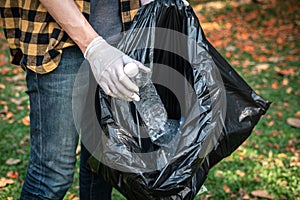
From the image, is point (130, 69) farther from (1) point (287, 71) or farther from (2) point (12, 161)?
(1) point (287, 71)

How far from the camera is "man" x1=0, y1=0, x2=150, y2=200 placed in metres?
1.40

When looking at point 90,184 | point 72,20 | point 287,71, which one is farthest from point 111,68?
point 287,71

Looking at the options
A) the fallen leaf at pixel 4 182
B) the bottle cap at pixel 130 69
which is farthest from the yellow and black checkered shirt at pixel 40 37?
the fallen leaf at pixel 4 182

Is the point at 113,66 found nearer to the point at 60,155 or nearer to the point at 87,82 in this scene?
the point at 87,82

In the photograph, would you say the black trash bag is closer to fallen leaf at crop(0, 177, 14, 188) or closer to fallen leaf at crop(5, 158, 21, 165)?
fallen leaf at crop(0, 177, 14, 188)

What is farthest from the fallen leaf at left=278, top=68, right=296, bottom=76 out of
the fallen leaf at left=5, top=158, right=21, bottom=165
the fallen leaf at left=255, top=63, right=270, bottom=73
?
the fallen leaf at left=5, top=158, right=21, bottom=165

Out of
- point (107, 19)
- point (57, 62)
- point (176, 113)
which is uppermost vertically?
point (107, 19)

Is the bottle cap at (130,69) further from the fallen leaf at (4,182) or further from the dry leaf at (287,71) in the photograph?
the dry leaf at (287,71)

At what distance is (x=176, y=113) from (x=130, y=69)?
490mm

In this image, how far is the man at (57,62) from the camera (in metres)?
1.40

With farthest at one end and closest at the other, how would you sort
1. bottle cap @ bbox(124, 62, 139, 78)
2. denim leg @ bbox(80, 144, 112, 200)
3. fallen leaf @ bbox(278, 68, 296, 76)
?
fallen leaf @ bbox(278, 68, 296, 76)
denim leg @ bbox(80, 144, 112, 200)
bottle cap @ bbox(124, 62, 139, 78)

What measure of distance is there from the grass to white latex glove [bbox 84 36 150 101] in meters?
1.30

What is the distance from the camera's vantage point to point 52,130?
155cm

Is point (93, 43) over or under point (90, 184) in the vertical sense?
over
